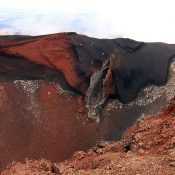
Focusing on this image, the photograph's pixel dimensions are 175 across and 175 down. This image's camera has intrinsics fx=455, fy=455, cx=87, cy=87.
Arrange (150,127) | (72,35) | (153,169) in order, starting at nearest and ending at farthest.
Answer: (153,169) < (150,127) < (72,35)

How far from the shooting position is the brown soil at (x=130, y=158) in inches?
411

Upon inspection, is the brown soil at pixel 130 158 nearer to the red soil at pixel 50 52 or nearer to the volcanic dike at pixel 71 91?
the volcanic dike at pixel 71 91

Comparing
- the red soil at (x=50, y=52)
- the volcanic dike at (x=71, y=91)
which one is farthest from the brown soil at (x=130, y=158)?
the red soil at (x=50, y=52)

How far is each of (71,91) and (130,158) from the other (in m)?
6.95

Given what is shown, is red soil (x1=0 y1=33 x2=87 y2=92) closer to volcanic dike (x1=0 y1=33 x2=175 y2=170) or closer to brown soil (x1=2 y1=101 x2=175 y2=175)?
volcanic dike (x1=0 y1=33 x2=175 y2=170)

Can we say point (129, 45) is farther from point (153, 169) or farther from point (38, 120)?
point (153, 169)

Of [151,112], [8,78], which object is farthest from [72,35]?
[151,112]

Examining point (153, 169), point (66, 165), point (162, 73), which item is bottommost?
point (66, 165)

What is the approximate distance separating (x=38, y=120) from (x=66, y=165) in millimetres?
4417

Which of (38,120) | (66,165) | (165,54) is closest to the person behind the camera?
(66,165)

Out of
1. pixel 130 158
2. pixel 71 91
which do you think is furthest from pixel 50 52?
pixel 130 158

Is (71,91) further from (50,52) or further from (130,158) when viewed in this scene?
(130,158)

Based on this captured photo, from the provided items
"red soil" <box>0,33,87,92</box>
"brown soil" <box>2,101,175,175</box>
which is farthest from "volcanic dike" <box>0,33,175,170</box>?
"brown soil" <box>2,101,175,175</box>

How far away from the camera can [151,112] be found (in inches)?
683
